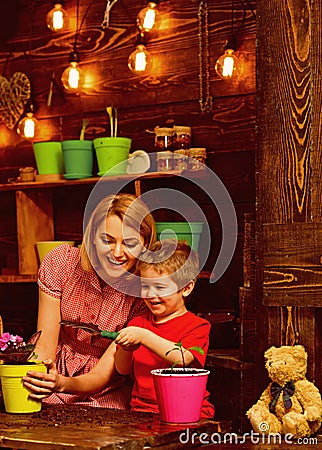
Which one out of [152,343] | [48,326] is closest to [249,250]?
[152,343]

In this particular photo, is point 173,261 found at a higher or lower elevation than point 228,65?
lower

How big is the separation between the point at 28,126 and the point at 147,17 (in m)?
0.97

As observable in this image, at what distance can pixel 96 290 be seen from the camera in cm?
350

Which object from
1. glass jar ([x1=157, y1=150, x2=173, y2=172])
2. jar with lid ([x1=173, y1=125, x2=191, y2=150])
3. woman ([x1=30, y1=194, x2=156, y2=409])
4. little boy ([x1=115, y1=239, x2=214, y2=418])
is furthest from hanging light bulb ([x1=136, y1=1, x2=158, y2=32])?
little boy ([x1=115, y1=239, x2=214, y2=418])

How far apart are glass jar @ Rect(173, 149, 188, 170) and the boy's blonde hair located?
83 centimetres

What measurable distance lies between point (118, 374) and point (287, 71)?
1.43m

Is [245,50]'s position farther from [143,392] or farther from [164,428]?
[164,428]

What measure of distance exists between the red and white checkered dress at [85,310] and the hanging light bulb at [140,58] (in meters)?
1.24

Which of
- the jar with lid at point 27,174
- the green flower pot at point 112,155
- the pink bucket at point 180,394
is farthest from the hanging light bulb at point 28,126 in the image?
the pink bucket at point 180,394

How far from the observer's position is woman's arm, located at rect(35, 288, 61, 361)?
3404 millimetres

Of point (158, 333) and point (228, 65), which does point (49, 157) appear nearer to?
point (228, 65)

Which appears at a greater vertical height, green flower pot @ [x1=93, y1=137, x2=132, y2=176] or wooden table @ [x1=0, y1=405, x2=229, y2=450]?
green flower pot @ [x1=93, y1=137, x2=132, y2=176]

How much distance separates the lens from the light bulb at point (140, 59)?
14.1 feet

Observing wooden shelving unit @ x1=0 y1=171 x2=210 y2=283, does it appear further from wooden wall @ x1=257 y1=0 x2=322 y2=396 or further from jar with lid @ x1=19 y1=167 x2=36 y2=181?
wooden wall @ x1=257 y1=0 x2=322 y2=396
